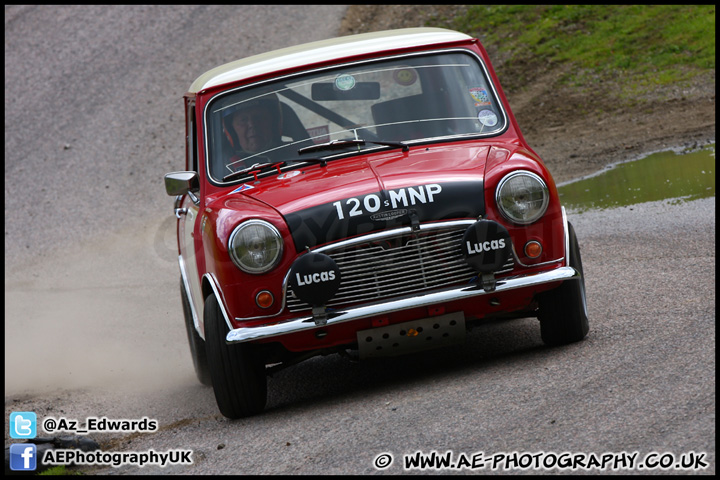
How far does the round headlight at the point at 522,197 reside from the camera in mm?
5074

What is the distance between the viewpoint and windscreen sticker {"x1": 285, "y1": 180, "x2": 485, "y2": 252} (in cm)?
498

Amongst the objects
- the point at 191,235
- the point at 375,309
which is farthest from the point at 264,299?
the point at 191,235

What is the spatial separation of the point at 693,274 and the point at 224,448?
3.61 m

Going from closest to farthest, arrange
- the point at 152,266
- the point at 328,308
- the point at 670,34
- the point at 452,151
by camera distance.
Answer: the point at 328,308 < the point at 452,151 < the point at 152,266 < the point at 670,34

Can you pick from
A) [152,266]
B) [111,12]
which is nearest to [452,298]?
[152,266]

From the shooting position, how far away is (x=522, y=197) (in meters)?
5.11

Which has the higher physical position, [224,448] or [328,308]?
[328,308]

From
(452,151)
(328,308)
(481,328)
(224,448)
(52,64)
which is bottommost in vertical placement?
(52,64)

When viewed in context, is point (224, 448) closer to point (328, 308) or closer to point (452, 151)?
point (328, 308)

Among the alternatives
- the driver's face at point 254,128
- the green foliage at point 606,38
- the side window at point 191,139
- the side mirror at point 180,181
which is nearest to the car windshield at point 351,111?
the driver's face at point 254,128

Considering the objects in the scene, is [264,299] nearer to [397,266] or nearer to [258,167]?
[397,266]

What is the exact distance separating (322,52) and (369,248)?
1.76m

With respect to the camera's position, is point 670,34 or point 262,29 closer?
point 670,34

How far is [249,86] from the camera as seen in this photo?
20.0ft
